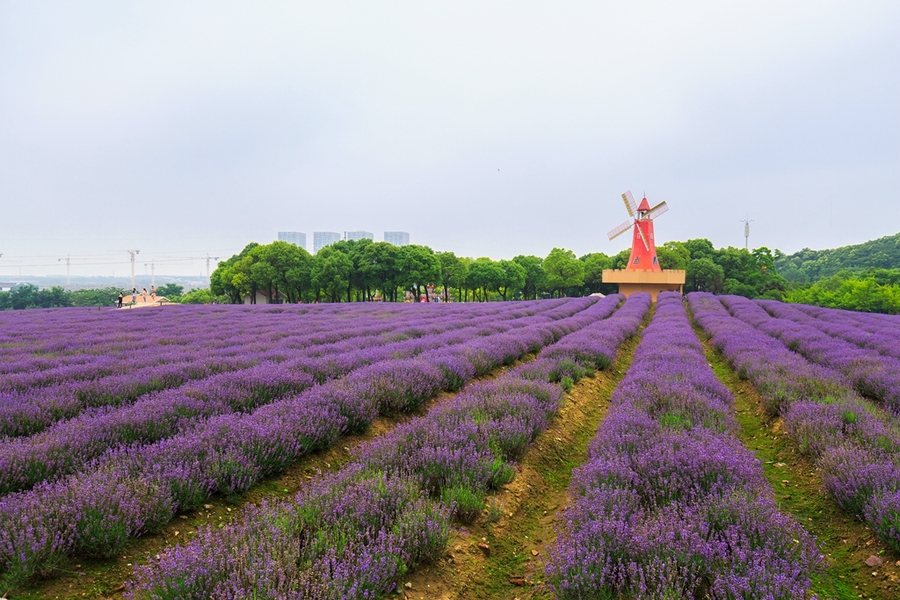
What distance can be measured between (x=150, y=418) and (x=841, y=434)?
564cm

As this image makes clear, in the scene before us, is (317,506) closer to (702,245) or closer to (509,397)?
(509,397)

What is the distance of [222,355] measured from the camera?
786 cm

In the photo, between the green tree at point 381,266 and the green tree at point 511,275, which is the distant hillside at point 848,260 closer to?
the green tree at point 511,275

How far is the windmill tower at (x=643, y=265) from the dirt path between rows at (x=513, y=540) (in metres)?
34.6

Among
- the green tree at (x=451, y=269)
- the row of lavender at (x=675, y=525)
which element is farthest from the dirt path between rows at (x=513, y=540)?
the green tree at (x=451, y=269)

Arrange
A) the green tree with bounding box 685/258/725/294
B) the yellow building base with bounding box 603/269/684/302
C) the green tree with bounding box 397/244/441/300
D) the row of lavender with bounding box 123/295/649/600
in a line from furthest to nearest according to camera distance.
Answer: the green tree with bounding box 685/258/725/294
the green tree with bounding box 397/244/441/300
the yellow building base with bounding box 603/269/684/302
the row of lavender with bounding box 123/295/649/600

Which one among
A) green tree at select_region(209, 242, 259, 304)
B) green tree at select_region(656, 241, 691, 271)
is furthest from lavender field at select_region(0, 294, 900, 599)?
green tree at select_region(656, 241, 691, 271)

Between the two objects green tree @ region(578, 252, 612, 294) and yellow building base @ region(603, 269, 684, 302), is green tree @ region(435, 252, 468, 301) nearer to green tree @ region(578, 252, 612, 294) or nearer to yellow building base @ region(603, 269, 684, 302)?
green tree @ region(578, 252, 612, 294)

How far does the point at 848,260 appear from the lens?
7944cm

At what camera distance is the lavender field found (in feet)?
6.57

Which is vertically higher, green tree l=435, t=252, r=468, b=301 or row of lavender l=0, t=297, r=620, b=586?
green tree l=435, t=252, r=468, b=301

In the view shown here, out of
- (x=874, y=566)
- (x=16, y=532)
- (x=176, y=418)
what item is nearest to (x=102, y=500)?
(x=16, y=532)

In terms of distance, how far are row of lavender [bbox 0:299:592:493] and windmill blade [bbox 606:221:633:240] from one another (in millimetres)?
42014

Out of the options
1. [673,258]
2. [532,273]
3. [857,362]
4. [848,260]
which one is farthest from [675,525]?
[848,260]
